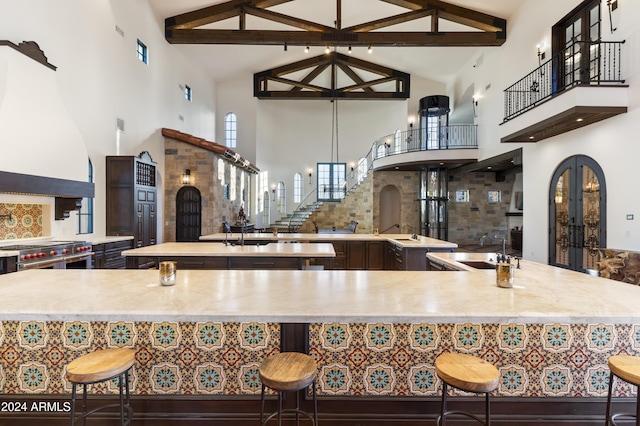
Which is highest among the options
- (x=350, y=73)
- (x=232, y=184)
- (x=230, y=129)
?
(x=350, y=73)

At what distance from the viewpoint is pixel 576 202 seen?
21.9ft

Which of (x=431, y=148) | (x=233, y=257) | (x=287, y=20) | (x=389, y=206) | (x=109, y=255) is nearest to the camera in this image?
(x=233, y=257)

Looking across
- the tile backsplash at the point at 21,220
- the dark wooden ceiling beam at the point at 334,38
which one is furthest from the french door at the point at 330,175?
the tile backsplash at the point at 21,220

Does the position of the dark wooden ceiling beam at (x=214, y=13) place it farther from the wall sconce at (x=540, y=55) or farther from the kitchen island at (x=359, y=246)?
the wall sconce at (x=540, y=55)

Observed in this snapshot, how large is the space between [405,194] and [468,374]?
13067 mm

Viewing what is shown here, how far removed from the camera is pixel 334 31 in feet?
29.3

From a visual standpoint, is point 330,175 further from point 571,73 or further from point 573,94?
point 573,94

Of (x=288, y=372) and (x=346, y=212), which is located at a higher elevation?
(x=346, y=212)

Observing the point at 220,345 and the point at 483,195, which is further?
the point at 483,195

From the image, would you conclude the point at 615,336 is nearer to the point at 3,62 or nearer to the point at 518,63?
the point at 3,62

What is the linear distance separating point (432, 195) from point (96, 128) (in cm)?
1103

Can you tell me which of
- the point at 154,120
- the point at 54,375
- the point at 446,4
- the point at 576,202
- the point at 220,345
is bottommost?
the point at 54,375

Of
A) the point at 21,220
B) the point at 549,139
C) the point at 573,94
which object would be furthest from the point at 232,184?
the point at 573,94

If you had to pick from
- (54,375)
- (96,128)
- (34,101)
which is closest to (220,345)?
(54,375)
